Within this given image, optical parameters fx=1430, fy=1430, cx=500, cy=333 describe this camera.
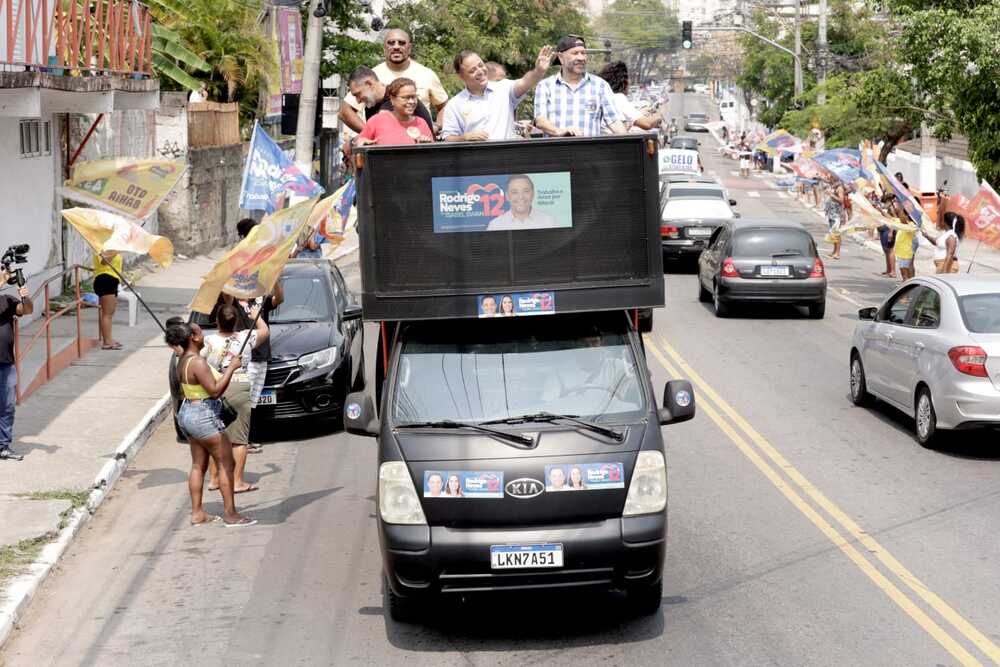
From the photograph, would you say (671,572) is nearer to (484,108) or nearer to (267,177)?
(484,108)

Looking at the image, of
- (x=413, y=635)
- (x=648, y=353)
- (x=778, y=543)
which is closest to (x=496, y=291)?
(x=413, y=635)

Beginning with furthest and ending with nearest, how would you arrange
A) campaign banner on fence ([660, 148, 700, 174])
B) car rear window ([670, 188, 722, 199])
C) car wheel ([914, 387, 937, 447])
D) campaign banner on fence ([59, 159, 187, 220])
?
campaign banner on fence ([660, 148, 700, 174])
car rear window ([670, 188, 722, 199])
campaign banner on fence ([59, 159, 187, 220])
car wheel ([914, 387, 937, 447])

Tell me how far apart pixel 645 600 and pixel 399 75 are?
5.98 m

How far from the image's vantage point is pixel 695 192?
31.5 meters

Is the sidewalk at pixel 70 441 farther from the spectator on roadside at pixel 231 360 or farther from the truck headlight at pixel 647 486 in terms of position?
the truck headlight at pixel 647 486

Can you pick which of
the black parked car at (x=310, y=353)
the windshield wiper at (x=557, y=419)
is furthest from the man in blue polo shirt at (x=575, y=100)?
the black parked car at (x=310, y=353)

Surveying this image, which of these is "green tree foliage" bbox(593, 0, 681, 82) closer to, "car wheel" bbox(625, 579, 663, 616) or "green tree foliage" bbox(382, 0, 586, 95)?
"green tree foliage" bbox(382, 0, 586, 95)

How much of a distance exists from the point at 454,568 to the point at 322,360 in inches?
270

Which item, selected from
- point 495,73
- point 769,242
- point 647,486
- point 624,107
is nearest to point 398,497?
point 647,486

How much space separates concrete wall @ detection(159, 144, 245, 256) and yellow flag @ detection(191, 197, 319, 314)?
1988 cm

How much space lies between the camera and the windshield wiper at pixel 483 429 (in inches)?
324

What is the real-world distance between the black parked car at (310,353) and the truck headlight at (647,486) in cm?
670

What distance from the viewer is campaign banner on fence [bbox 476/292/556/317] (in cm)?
909

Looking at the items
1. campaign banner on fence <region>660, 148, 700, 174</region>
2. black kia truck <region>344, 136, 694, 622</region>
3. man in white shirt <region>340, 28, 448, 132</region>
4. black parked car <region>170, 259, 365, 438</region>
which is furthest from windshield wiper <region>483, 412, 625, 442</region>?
campaign banner on fence <region>660, 148, 700, 174</region>
